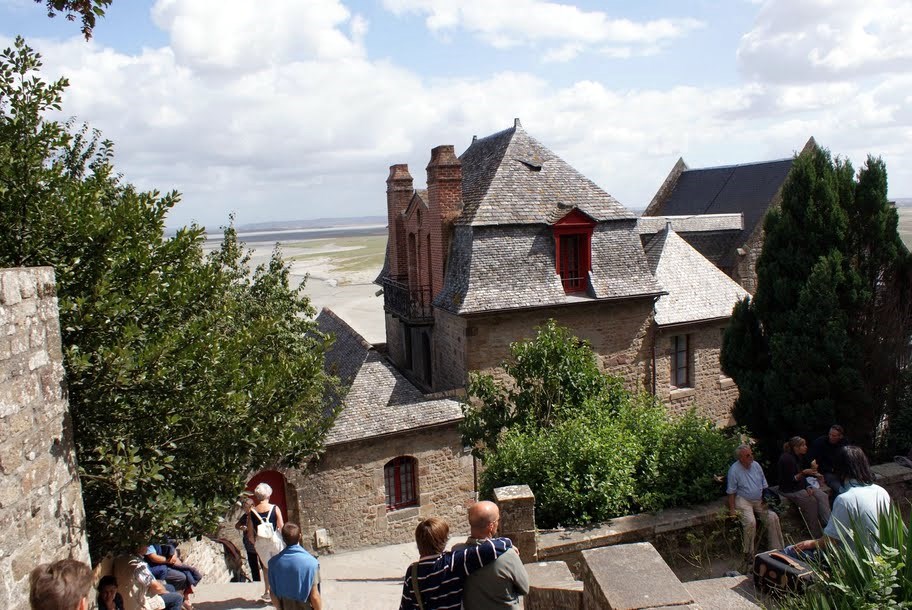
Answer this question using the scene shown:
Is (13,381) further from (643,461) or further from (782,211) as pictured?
(782,211)

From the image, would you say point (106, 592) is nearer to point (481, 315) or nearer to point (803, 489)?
point (803, 489)

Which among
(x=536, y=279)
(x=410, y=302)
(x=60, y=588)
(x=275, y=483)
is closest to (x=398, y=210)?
(x=410, y=302)

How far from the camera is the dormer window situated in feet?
53.2

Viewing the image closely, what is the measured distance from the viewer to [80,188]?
6.50m

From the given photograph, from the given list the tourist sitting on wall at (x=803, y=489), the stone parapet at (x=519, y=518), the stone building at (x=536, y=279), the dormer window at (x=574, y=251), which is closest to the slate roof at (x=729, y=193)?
the stone building at (x=536, y=279)

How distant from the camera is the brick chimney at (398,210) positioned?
789 inches

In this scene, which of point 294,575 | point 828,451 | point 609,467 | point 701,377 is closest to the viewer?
point 294,575

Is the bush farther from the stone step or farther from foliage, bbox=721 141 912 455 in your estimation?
foliage, bbox=721 141 912 455

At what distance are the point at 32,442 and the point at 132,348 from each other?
150 cm

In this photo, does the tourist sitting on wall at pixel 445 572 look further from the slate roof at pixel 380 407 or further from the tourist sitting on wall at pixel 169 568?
the slate roof at pixel 380 407

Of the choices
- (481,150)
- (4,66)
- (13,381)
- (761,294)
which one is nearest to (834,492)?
(761,294)

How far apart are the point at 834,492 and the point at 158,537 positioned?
27.1 feet

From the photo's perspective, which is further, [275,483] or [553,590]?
[275,483]

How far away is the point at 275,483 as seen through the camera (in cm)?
1439
